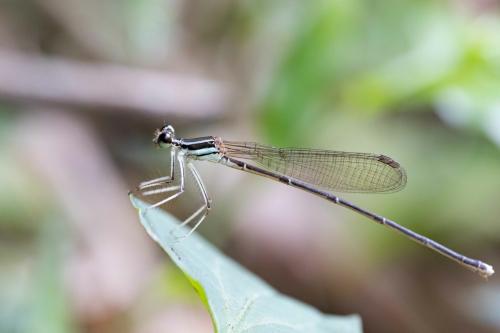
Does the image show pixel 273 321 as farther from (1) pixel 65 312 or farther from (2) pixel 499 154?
(2) pixel 499 154

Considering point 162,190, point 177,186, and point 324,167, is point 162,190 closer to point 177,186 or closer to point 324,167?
point 177,186

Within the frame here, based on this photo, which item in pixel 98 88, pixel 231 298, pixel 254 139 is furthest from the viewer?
pixel 98 88

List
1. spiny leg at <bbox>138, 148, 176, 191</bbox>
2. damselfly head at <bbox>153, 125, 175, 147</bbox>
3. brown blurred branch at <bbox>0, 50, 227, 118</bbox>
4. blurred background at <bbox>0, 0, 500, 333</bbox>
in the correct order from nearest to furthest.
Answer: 1. spiny leg at <bbox>138, 148, 176, 191</bbox>
2. damselfly head at <bbox>153, 125, 175, 147</bbox>
3. blurred background at <bbox>0, 0, 500, 333</bbox>
4. brown blurred branch at <bbox>0, 50, 227, 118</bbox>

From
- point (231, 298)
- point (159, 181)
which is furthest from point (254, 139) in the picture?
point (231, 298)

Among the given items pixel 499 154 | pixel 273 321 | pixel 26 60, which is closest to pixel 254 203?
pixel 499 154

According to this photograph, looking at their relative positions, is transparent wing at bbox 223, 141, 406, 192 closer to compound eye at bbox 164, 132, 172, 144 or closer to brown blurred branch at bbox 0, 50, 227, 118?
compound eye at bbox 164, 132, 172, 144

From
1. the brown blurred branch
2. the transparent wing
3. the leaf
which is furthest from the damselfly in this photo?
the brown blurred branch
